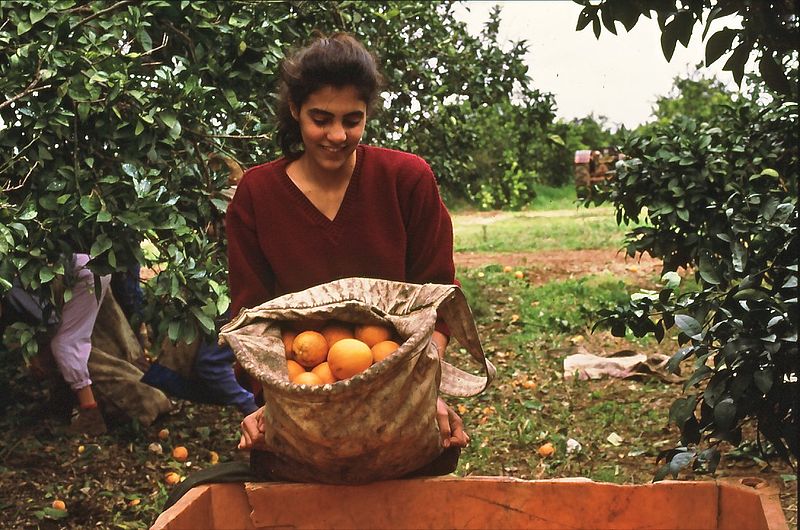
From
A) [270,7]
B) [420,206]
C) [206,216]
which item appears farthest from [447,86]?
[420,206]

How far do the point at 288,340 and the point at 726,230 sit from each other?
2360 millimetres

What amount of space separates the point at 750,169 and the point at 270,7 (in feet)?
7.76

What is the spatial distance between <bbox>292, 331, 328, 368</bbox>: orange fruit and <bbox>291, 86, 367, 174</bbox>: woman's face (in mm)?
573

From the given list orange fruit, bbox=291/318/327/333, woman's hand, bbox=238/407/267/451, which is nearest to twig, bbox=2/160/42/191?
woman's hand, bbox=238/407/267/451

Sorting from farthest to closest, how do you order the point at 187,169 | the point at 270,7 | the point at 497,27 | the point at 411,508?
the point at 497,27 → the point at 270,7 → the point at 187,169 → the point at 411,508

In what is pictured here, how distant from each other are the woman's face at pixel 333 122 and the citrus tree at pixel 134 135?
46.5 inches

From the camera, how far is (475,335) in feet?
7.30

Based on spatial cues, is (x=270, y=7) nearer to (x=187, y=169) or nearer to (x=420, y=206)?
(x=187, y=169)

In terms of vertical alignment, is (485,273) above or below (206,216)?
below

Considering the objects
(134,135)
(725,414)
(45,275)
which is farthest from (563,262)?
(725,414)

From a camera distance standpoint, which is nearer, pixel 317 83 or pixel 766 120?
pixel 317 83

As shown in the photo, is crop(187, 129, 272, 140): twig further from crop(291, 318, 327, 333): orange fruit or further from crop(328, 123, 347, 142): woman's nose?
crop(291, 318, 327, 333): orange fruit

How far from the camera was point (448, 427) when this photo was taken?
7.20 feet

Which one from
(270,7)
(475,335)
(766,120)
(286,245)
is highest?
(270,7)
